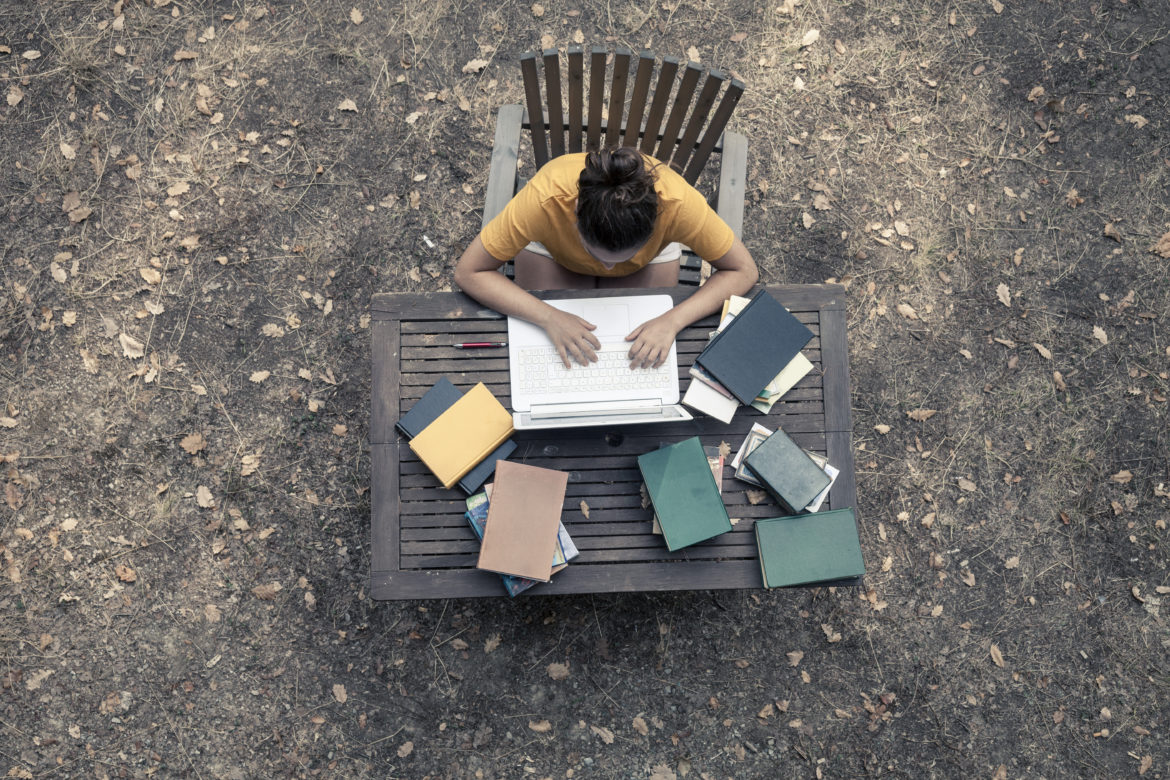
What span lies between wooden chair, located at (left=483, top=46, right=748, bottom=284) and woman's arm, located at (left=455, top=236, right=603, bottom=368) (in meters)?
0.39

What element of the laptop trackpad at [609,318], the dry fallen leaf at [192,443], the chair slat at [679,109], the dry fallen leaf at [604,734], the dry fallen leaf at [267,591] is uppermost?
the chair slat at [679,109]

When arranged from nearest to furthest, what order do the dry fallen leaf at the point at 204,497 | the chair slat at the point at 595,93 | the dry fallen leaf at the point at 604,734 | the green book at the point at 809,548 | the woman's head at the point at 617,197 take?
the woman's head at the point at 617,197 → the green book at the point at 809,548 → the chair slat at the point at 595,93 → the dry fallen leaf at the point at 604,734 → the dry fallen leaf at the point at 204,497

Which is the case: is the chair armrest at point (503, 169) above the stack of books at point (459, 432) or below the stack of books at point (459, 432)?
above

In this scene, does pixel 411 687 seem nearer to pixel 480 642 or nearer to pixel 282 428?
pixel 480 642

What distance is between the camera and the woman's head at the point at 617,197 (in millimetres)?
2533

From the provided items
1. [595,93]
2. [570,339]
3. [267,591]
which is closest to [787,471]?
[570,339]

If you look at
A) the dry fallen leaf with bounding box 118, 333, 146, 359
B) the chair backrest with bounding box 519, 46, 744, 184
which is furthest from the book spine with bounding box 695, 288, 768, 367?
the dry fallen leaf with bounding box 118, 333, 146, 359

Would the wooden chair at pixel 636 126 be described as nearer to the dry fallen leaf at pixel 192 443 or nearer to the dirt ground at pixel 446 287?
the dirt ground at pixel 446 287

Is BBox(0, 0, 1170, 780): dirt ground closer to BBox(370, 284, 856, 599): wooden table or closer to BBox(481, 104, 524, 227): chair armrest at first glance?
BBox(481, 104, 524, 227): chair armrest

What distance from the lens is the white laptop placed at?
278 centimetres

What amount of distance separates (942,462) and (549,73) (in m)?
2.94

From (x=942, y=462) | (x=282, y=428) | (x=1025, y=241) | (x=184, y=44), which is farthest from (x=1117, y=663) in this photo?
(x=184, y=44)

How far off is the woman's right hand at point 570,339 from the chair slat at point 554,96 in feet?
3.13

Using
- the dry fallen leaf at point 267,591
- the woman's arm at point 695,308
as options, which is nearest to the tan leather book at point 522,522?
the woman's arm at point 695,308
